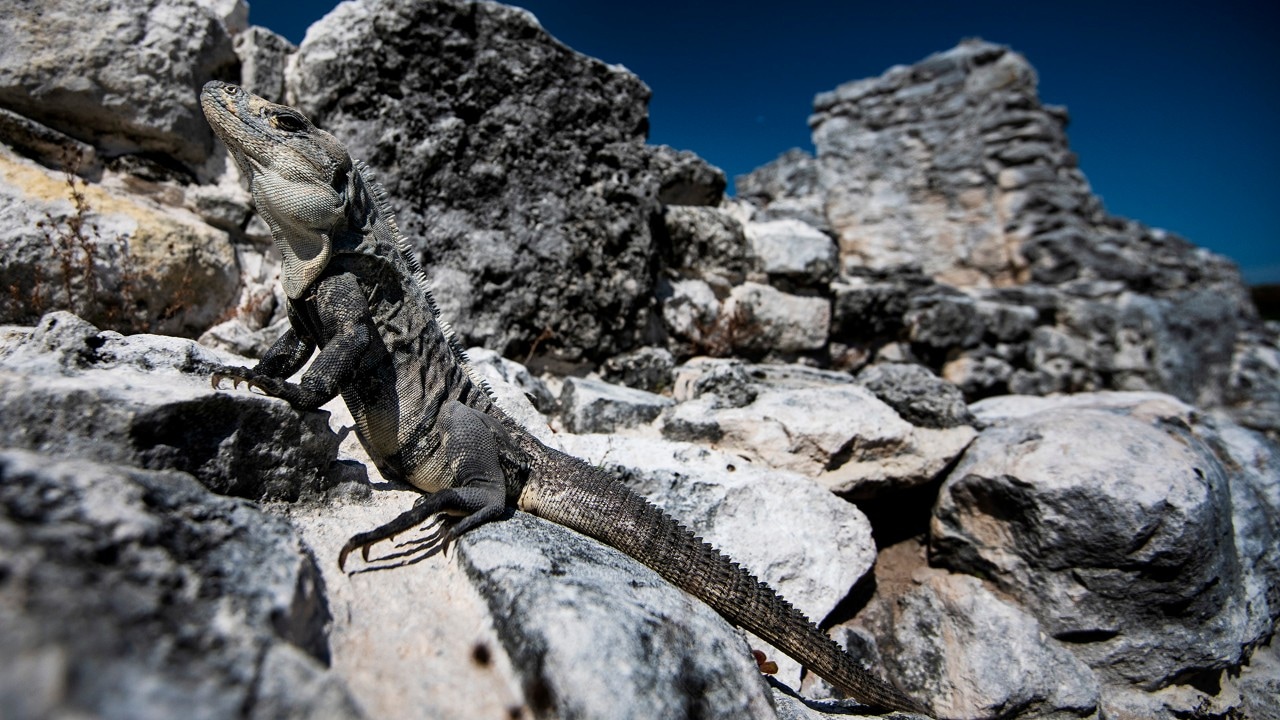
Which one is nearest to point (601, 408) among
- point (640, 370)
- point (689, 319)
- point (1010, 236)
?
point (640, 370)

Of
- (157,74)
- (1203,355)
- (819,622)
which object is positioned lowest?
(819,622)

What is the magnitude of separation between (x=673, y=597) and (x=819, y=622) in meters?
1.31

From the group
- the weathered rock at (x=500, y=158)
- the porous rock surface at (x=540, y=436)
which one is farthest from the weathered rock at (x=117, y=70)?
the weathered rock at (x=500, y=158)

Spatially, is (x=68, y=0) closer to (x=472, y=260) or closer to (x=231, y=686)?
(x=472, y=260)

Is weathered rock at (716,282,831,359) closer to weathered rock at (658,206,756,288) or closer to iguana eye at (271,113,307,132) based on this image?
weathered rock at (658,206,756,288)

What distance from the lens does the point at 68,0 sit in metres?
3.55

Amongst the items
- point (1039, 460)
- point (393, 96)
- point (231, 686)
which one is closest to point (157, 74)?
point (393, 96)

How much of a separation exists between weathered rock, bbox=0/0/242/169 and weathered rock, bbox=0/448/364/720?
3177mm

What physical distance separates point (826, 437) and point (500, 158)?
2940mm

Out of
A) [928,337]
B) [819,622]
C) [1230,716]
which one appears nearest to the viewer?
[819,622]

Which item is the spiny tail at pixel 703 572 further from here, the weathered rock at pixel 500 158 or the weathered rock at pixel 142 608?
the weathered rock at pixel 500 158

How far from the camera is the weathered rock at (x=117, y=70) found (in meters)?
3.44

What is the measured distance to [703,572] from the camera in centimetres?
265

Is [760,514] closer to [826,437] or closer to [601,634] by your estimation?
[826,437]
